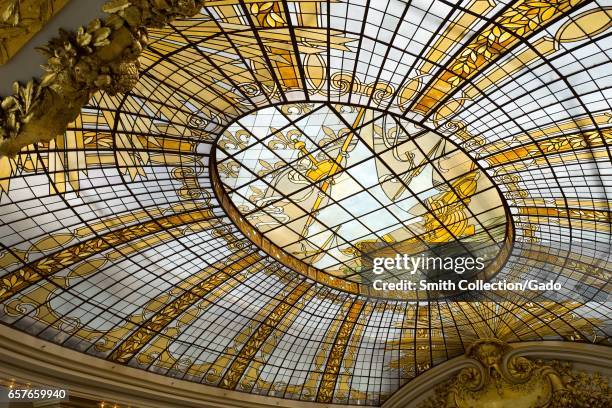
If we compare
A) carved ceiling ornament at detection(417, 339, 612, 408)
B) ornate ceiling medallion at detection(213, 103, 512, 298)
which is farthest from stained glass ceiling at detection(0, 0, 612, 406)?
carved ceiling ornament at detection(417, 339, 612, 408)

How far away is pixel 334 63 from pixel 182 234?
9.93m

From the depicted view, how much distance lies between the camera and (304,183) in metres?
19.0

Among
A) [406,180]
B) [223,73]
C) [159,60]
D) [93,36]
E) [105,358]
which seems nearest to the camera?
[93,36]

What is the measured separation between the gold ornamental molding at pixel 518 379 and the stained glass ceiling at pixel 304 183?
100 cm

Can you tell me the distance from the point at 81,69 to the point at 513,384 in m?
28.3

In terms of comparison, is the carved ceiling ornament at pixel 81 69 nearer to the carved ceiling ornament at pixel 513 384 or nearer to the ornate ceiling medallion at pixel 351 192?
the ornate ceiling medallion at pixel 351 192

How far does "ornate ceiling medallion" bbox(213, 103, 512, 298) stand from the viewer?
1645 cm

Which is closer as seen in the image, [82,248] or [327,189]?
[82,248]

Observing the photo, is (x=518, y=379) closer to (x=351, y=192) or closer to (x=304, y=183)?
(x=351, y=192)

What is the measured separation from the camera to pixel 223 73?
13.5m

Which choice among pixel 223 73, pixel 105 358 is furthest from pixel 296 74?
pixel 105 358

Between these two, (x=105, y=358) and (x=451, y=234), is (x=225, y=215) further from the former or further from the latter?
(x=451, y=234)

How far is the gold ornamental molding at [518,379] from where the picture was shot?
25172 mm

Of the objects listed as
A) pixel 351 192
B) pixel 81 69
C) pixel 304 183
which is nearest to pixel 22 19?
pixel 81 69
